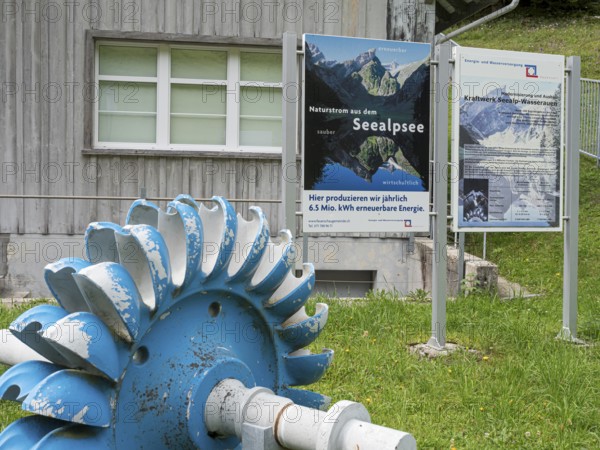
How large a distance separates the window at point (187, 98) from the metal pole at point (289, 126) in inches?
168

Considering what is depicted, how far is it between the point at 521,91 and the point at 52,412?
18.3 ft

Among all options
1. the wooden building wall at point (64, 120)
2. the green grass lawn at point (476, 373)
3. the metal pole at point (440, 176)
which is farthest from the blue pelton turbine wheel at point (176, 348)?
the wooden building wall at point (64, 120)

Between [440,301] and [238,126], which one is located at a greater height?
[238,126]

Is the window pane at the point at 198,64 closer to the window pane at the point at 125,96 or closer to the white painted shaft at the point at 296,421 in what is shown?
the window pane at the point at 125,96

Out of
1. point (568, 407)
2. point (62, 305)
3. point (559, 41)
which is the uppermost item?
point (559, 41)

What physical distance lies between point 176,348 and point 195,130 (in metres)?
8.39

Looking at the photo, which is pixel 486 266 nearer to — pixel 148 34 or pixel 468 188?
pixel 468 188

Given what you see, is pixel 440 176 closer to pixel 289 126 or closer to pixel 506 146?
pixel 506 146

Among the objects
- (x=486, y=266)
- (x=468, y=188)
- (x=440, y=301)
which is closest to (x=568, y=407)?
(x=440, y=301)

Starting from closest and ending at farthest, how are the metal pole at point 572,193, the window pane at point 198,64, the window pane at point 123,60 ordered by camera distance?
the metal pole at point 572,193
the window pane at point 123,60
the window pane at point 198,64

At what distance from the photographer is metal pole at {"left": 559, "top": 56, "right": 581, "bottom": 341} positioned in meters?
6.78

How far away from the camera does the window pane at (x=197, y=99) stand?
33.4 feet

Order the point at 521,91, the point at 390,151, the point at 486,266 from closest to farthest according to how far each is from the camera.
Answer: the point at 390,151, the point at 521,91, the point at 486,266

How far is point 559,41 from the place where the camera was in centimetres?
2577
